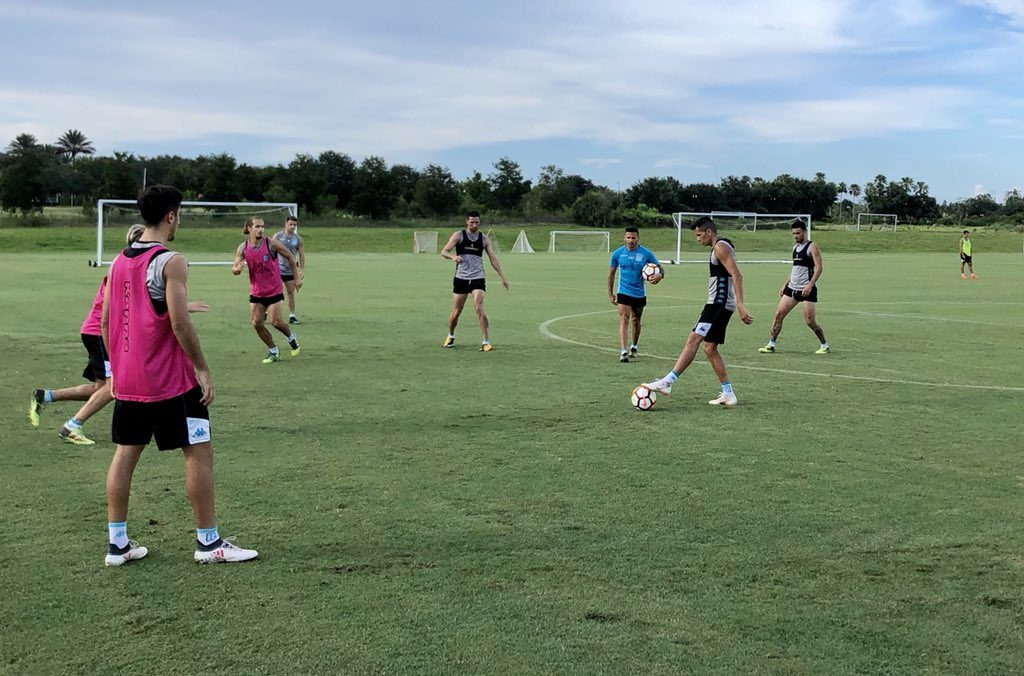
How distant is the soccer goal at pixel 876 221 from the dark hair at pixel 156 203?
3694 inches

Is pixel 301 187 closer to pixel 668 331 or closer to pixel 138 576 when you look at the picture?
pixel 668 331

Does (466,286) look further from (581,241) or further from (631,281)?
(581,241)

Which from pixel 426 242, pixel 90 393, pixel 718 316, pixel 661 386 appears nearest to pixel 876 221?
pixel 426 242

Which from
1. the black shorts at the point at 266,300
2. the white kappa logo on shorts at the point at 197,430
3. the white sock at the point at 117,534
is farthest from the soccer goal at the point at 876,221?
the white sock at the point at 117,534

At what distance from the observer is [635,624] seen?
454 cm

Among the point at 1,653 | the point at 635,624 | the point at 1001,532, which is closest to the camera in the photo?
the point at 1,653

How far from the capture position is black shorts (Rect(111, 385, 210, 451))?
5.24 m

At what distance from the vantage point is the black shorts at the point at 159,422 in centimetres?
524

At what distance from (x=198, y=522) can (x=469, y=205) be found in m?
93.1

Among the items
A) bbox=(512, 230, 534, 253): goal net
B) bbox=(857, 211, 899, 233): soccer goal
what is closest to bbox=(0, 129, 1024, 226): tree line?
bbox=(857, 211, 899, 233): soccer goal

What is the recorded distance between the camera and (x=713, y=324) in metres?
10.2

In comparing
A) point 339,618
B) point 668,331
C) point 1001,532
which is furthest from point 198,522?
point 668,331

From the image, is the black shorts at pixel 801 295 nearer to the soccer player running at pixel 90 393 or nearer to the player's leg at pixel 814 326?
the player's leg at pixel 814 326

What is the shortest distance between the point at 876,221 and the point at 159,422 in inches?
3994
